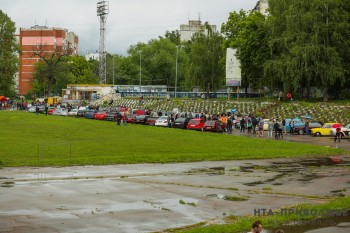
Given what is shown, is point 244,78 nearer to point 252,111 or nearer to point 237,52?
point 237,52

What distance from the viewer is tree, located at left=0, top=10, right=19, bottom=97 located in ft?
320

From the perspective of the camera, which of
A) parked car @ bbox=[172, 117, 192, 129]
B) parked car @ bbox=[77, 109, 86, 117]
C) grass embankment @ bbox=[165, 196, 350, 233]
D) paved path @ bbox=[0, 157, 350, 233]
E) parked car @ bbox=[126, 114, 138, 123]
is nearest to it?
grass embankment @ bbox=[165, 196, 350, 233]

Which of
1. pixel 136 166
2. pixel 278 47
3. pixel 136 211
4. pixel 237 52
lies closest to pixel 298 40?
pixel 278 47

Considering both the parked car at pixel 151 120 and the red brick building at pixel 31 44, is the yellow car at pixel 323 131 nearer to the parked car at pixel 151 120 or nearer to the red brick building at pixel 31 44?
the parked car at pixel 151 120

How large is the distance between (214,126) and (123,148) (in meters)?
21.7

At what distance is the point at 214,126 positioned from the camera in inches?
2203

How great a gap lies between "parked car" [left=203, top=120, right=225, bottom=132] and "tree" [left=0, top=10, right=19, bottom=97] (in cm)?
5226

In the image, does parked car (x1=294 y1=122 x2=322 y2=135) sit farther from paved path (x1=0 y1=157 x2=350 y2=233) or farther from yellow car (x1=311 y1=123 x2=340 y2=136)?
paved path (x1=0 y1=157 x2=350 y2=233)

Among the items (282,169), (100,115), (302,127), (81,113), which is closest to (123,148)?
(282,169)

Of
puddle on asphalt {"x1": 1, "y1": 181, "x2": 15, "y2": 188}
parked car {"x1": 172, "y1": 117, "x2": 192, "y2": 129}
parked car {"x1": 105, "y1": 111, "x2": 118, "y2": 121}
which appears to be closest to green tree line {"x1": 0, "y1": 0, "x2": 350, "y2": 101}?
parked car {"x1": 172, "y1": 117, "x2": 192, "y2": 129}

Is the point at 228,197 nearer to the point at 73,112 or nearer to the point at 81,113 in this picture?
the point at 81,113

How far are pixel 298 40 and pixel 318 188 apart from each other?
52782 mm

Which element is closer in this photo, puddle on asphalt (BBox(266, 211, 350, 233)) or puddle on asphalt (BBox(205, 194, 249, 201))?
puddle on asphalt (BBox(266, 211, 350, 233))

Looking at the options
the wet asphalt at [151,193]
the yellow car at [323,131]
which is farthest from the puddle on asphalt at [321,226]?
the yellow car at [323,131]
